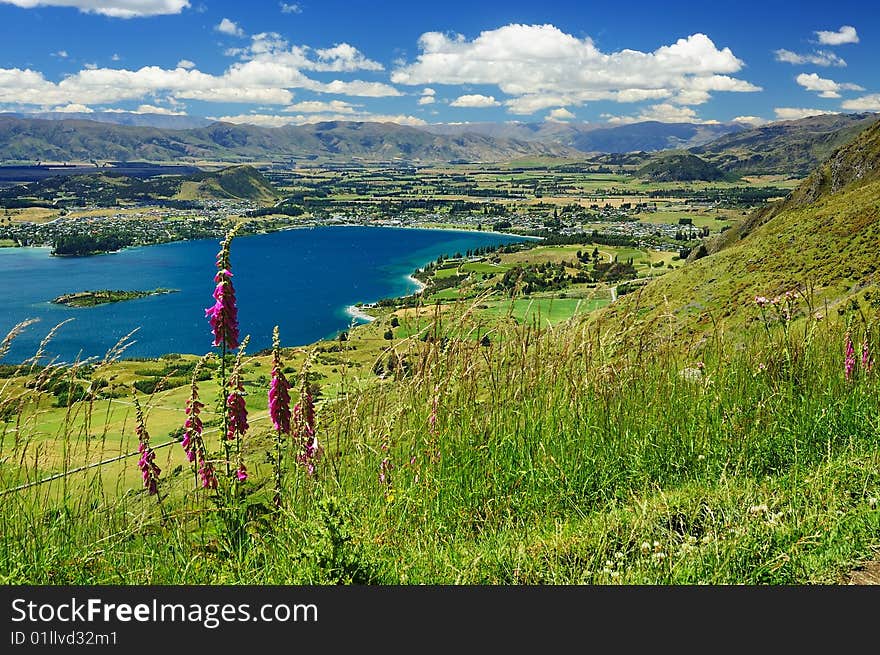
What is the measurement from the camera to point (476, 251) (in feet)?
526

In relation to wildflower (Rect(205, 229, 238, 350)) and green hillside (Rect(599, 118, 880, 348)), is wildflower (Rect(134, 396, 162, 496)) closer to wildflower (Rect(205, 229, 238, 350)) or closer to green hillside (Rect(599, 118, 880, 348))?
wildflower (Rect(205, 229, 238, 350))

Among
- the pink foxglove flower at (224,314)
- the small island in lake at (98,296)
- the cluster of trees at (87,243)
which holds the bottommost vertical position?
the small island in lake at (98,296)

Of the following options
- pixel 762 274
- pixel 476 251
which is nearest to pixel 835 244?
pixel 762 274

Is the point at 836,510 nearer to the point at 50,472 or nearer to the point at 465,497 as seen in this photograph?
the point at 465,497

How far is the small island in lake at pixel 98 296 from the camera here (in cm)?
10969

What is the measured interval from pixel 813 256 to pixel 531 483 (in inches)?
1347

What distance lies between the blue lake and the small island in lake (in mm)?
1641

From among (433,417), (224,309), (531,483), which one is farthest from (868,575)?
(224,309)

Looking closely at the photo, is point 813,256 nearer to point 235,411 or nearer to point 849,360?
point 849,360

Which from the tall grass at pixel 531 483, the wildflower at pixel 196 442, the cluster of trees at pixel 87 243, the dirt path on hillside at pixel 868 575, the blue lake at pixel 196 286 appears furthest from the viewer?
the cluster of trees at pixel 87 243

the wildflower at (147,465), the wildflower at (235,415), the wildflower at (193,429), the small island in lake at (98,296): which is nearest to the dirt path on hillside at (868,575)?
the wildflower at (235,415)

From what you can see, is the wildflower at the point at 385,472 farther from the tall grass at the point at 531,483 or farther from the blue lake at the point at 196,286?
the blue lake at the point at 196,286

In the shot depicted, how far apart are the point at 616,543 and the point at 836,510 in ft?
4.44

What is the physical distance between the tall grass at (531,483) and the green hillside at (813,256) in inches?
482
